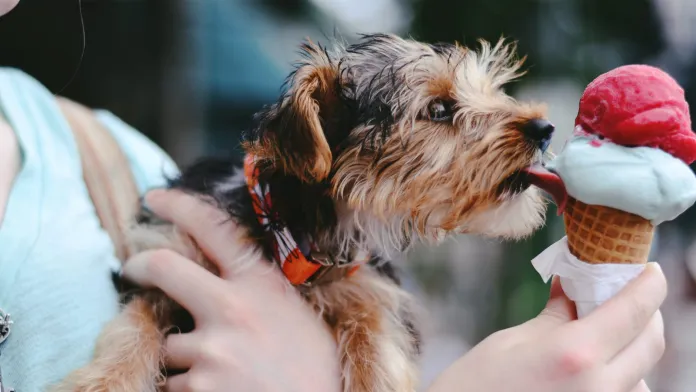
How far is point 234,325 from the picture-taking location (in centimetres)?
151

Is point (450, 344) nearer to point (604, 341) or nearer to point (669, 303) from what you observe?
point (669, 303)

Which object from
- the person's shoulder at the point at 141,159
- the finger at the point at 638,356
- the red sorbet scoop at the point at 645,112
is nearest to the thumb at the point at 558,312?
the finger at the point at 638,356

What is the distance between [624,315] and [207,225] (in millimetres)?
1139

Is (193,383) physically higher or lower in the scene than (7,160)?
lower

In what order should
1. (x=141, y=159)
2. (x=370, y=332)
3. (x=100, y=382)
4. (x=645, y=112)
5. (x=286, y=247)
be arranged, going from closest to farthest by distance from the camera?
1. (x=645, y=112)
2. (x=100, y=382)
3. (x=286, y=247)
4. (x=370, y=332)
5. (x=141, y=159)

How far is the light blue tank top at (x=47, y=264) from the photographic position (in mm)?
1389

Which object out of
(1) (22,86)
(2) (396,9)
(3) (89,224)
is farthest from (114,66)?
(3) (89,224)

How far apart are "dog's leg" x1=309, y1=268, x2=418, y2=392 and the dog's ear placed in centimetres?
45

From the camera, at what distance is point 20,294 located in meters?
1.38

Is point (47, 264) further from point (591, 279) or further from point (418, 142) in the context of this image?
point (591, 279)

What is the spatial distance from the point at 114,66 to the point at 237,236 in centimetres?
507

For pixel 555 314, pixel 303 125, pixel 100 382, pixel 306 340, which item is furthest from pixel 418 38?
pixel 100 382

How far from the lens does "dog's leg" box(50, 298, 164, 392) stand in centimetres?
152

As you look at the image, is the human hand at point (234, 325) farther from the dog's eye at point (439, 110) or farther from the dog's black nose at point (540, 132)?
the dog's black nose at point (540, 132)
